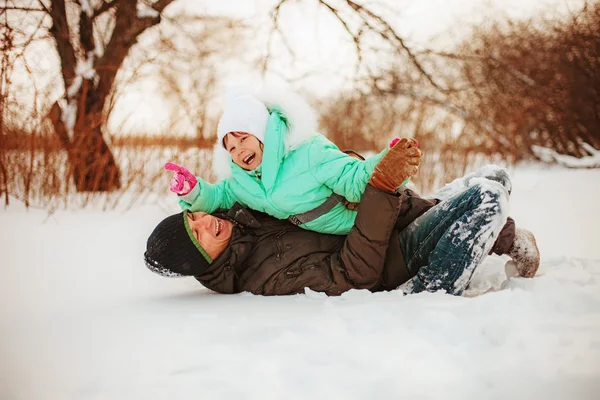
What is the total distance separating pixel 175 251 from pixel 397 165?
0.95 meters

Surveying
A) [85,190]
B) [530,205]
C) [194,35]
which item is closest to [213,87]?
[194,35]

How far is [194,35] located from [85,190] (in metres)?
2.91

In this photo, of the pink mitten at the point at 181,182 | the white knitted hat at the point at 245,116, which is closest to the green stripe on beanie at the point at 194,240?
the pink mitten at the point at 181,182

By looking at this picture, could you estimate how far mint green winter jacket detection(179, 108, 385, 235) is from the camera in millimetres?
2006

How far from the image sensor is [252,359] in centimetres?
139

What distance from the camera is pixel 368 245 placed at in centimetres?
192

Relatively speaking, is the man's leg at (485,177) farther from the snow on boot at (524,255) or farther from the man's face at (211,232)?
the man's face at (211,232)

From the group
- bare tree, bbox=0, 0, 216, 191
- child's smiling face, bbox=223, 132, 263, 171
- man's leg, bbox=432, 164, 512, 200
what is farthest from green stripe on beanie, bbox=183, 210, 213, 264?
bare tree, bbox=0, 0, 216, 191

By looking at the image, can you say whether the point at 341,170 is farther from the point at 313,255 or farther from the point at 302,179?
the point at 313,255

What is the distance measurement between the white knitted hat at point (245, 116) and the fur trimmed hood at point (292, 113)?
0.05 m

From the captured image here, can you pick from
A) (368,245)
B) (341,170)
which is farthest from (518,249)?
(341,170)

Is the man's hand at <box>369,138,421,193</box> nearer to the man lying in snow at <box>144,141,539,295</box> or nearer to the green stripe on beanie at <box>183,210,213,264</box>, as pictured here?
the man lying in snow at <box>144,141,539,295</box>

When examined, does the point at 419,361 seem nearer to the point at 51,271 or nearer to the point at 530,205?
the point at 51,271

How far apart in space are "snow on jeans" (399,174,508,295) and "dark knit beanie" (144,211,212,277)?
2.94 ft
